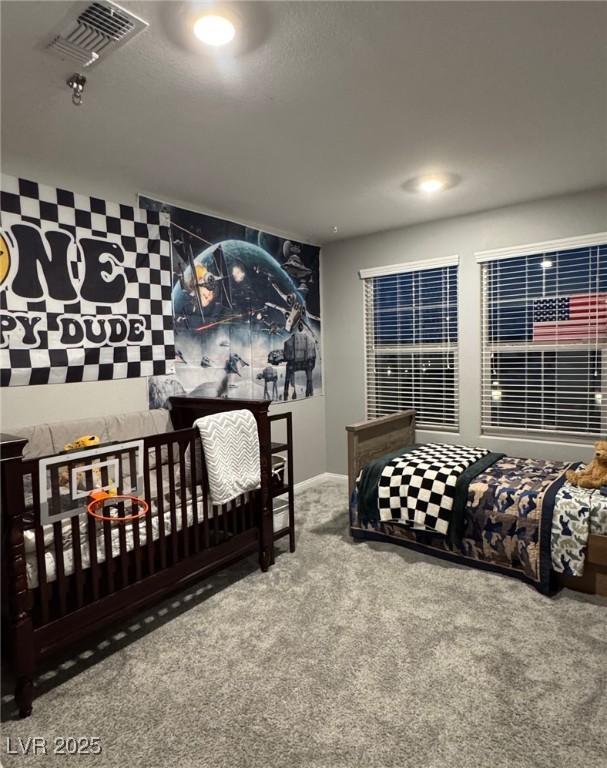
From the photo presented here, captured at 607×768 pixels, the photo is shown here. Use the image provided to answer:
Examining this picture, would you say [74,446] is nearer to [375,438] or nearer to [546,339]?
[375,438]

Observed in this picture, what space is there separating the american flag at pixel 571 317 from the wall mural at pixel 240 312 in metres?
2.01

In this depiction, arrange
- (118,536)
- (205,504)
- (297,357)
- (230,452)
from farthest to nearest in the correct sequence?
1. (297,357)
2. (230,452)
3. (205,504)
4. (118,536)

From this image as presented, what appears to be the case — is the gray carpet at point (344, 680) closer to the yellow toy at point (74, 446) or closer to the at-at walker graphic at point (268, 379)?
the yellow toy at point (74, 446)

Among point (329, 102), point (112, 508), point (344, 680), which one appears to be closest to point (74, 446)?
point (112, 508)

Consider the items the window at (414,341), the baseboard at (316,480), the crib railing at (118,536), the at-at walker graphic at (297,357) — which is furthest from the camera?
the baseboard at (316,480)

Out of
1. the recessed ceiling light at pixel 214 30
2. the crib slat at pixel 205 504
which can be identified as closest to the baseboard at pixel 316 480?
the crib slat at pixel 205 504

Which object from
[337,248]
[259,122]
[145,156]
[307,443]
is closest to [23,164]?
[145,156]

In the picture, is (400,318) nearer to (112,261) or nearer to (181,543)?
(112,261)

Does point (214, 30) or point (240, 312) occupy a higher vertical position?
point (214, 30)

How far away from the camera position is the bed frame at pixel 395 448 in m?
2.39

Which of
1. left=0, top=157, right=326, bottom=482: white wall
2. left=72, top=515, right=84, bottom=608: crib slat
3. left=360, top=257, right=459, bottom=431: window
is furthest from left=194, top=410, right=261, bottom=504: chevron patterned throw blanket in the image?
left=360, top=257, right=459, bottom=431: window

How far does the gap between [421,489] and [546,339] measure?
1.63m

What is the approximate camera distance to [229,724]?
5.41 feet

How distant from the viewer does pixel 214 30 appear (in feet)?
5.15
